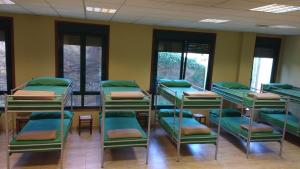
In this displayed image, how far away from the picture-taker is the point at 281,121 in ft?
18.7

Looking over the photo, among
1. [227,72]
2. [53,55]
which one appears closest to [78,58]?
[53,55]

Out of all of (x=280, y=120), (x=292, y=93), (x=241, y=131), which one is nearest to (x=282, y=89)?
(x=292, y=93)

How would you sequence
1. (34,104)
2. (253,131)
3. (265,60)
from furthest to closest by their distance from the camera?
(265,60)
(253,131)
(34,104)

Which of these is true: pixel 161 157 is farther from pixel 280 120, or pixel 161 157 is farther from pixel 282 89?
pixel 282 89

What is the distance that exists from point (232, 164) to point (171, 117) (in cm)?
174

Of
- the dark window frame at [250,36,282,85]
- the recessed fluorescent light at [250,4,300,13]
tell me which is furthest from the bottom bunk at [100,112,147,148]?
the dark window frame at [250,36,282,85]

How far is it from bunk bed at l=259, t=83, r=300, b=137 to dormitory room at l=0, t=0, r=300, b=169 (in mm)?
28

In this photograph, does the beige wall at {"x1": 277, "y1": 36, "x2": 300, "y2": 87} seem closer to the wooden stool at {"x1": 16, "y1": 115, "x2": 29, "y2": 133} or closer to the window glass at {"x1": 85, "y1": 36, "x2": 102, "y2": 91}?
the window glass at {"x1": 85, "y1": 36, "x2": 102, "y2": 91}

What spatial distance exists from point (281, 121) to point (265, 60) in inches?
89.7

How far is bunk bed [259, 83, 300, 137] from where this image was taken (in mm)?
5441

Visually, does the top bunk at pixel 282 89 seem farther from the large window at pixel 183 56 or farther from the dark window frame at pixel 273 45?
the large window at pixel 183 56

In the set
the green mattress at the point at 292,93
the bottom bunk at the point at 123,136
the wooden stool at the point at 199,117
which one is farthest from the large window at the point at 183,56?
the bottom bunk at the point at 123,136

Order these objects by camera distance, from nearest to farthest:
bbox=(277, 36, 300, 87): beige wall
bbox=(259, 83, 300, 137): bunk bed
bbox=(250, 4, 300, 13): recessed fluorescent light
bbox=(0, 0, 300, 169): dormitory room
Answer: bbox=(250, 4, 300, 13): recessed fluorescent light, bbox=(0, 0, 300, 169): dormitory room, bbox=(259, 83, 300, 137): bunk bed, bbox=(277, 36, 300, 87): beige wall

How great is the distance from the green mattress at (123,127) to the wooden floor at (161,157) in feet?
1.27
